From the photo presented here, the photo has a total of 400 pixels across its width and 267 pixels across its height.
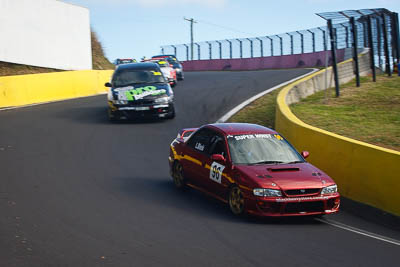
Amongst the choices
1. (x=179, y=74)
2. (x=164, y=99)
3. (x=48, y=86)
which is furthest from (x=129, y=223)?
(x=179, y=74)

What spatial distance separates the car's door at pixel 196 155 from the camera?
10.1 metres

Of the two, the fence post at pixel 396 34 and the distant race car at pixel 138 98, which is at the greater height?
the fence post at pixel 396 34

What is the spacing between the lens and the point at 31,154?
13.9 m

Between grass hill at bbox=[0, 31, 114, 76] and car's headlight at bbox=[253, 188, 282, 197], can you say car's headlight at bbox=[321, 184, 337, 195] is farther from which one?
grass hill at bbox=[0, 31, 114, 76]

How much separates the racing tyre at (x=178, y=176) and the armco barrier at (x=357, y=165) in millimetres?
2592

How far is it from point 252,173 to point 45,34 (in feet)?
84.5

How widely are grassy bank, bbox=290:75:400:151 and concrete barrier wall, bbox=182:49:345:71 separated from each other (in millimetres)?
17940

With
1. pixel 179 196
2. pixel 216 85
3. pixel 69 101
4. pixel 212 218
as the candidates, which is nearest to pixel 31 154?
pixel 179 196

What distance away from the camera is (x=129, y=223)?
27.0ft

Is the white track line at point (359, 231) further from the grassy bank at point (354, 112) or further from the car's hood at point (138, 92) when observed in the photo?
the car's hood at point (138, 92)

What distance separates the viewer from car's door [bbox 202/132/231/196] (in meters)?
9.31

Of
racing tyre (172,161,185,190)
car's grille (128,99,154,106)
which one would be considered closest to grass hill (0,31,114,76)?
car's grille (128,99,154,106)

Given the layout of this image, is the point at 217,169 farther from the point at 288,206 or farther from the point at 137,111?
the point at 137,111

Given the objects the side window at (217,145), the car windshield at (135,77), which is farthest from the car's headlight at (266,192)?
the car windshield at (135,77)
